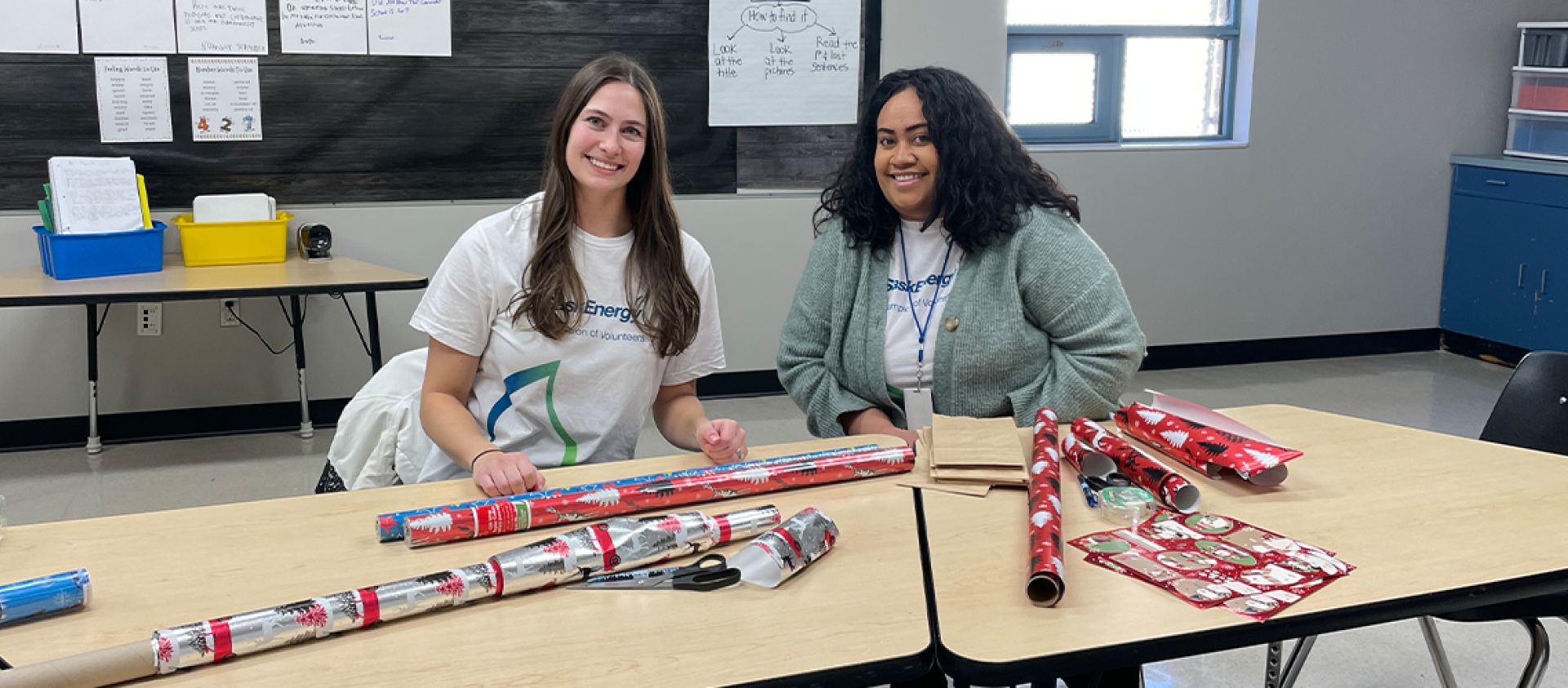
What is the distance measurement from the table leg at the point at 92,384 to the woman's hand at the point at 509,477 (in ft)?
9.57

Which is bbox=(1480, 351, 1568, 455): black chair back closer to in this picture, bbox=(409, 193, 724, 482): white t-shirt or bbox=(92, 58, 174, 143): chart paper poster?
bbox=(409, 193, 724, 482): white t-shirt

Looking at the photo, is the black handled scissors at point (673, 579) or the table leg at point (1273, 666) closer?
the black handled scissors at point (673, 579)

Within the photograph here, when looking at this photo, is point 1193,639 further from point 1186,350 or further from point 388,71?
point 1186,350

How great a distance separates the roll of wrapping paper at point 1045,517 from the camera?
124cm

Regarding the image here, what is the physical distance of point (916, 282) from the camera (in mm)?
2205

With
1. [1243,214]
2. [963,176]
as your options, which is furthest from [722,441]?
[1243,214]

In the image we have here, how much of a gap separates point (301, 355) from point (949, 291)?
276 centimetres

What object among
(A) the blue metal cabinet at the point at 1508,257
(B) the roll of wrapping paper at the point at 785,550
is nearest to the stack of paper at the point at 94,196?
(B) the roll of wrapping paper at the point at 785,550

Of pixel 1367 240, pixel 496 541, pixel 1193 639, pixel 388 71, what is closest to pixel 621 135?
pixel 496 541

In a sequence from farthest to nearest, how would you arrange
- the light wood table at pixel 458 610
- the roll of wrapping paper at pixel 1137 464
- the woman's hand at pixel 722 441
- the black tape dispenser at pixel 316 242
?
the black tape dispenser at pixel 316 242, the woman's hand at pixel 722 441, the roll of wrapping paper at pixel 1137 464, the light wood table at pixel 458 610

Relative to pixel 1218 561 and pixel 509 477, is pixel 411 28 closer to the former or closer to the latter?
pixel 509 477

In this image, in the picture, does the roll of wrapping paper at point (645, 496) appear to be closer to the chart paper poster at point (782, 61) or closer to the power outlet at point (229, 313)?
the chart paper poster at point (782, 61)

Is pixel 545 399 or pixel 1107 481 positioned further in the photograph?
pixel 545 399

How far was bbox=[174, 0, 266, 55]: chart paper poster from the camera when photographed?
388 cm
